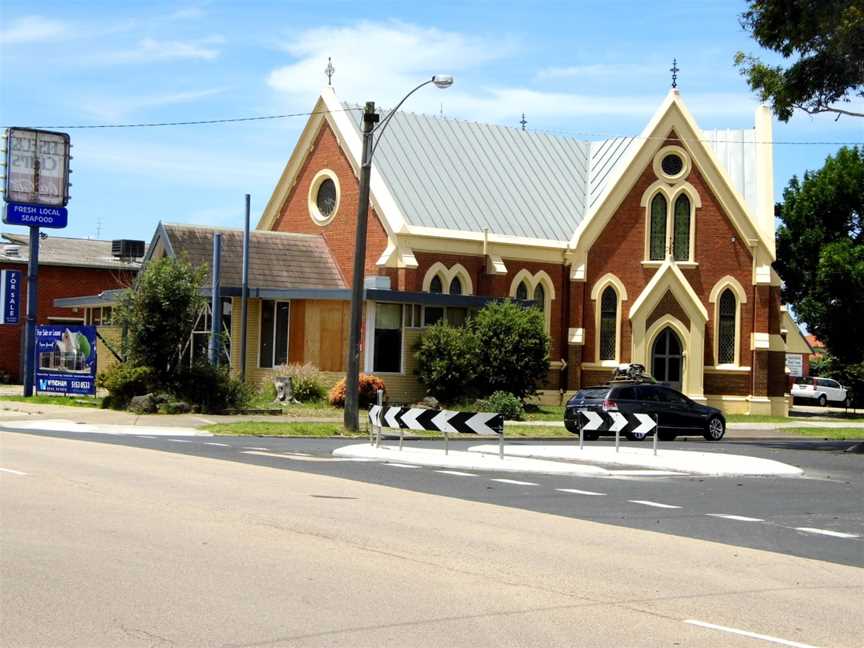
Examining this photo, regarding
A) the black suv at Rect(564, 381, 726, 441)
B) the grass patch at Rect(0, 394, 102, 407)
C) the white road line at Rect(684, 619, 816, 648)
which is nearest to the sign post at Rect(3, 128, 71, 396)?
the grass patch at Rect(0, 394, 102, 407)

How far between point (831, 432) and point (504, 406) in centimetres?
1009

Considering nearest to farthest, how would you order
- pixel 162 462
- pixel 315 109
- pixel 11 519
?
pixel 11 519
pixel 162 462
pixel 315 109

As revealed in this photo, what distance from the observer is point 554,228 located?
45.8 meters

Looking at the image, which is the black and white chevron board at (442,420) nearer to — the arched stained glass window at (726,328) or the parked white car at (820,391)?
the arched stained glass window at (726,328)

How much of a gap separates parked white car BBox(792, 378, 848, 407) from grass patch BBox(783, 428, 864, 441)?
3023cm

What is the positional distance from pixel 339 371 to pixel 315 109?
11.3 m

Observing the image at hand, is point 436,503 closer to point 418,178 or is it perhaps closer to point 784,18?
point 784,18

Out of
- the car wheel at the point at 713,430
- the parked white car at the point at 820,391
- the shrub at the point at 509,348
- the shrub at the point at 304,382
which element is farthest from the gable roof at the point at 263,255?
the parked white car at the point at 820,391

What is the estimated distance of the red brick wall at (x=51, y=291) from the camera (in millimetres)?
56281

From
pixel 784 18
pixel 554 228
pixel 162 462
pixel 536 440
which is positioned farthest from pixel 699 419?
pixel 162 462

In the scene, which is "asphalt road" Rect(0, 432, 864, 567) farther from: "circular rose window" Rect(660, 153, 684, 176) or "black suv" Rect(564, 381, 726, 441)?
"circular rose window" Rect(660, 153, 684, 176)

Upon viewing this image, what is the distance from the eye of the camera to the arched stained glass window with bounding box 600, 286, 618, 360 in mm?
45469

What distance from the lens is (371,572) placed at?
9.89 meters

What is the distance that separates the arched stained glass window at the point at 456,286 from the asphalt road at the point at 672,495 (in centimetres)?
1828
